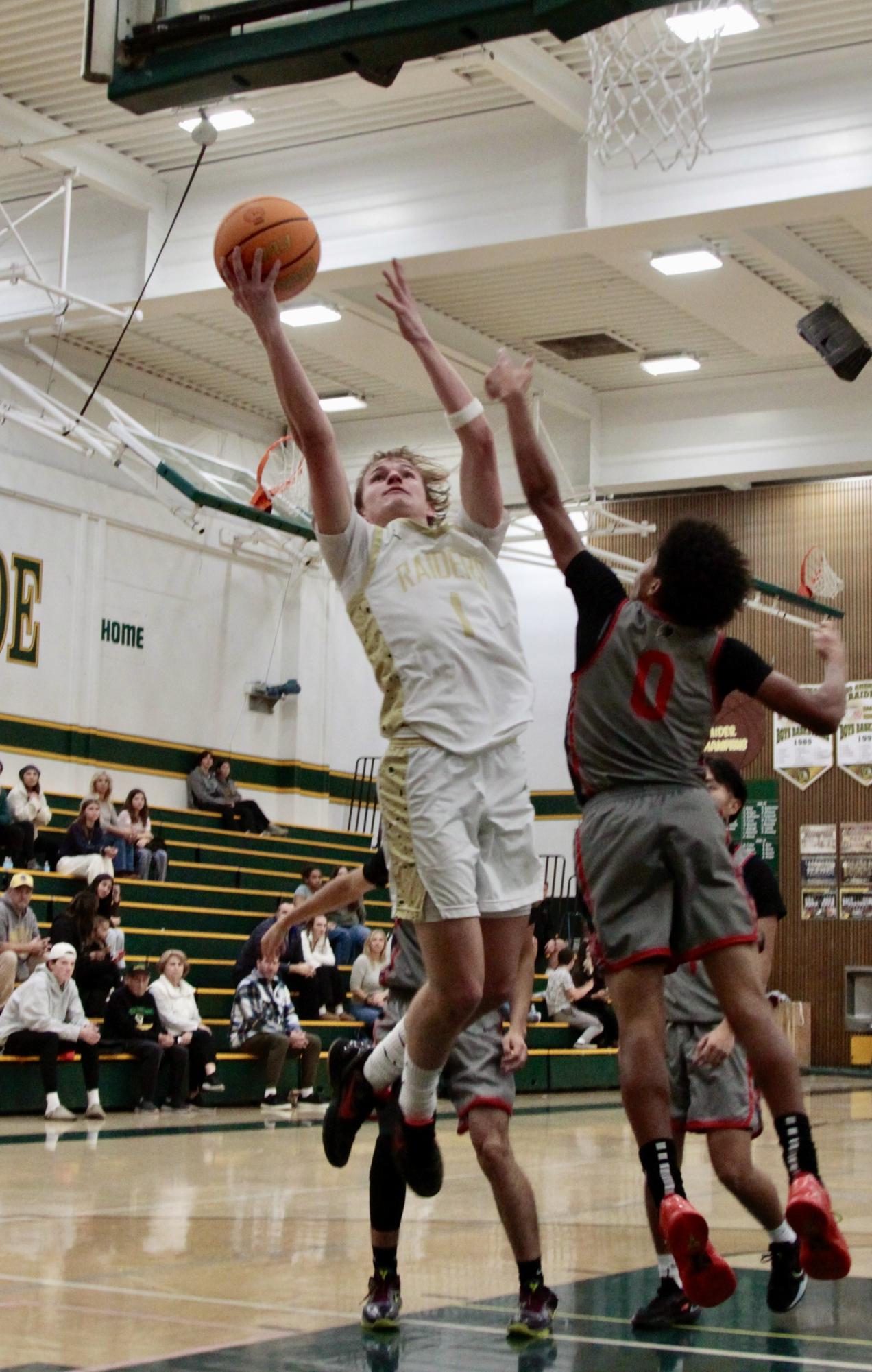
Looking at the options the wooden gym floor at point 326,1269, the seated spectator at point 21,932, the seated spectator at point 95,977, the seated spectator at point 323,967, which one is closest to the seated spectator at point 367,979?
the seated spectator at point 323,967

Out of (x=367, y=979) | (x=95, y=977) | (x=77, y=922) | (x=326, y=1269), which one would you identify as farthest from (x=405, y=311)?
(x=367, y=979)

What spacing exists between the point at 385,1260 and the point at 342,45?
3.57m

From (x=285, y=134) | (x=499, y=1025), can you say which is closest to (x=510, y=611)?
(x=499, y=1025)

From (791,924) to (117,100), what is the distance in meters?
17.8

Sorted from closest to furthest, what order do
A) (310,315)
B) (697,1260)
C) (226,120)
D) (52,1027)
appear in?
1. (697,1260)
2. (52,1027)
3. (226,120)
4. (310,315)

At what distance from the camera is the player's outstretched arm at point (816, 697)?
4.11 metres

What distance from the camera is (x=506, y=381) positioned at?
4.34m

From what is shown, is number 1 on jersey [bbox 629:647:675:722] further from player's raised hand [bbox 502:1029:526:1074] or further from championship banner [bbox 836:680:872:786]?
championship banner [bbox 836:680:872:786]

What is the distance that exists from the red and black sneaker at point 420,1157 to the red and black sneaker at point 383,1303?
225 millimetres

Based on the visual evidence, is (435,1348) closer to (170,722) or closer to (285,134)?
(285,134)

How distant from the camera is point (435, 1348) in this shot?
3.88m

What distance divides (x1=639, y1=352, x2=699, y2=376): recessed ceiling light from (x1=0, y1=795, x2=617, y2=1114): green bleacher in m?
6.72

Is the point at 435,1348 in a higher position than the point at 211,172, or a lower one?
lower

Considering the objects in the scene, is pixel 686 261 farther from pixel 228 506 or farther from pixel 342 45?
pixel 342 45
